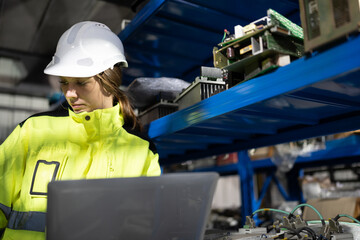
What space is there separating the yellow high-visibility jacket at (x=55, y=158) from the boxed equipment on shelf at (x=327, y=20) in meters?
0.74

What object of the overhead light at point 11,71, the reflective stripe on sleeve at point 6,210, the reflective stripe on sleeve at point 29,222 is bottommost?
the reflective stripe on sleeve at point 29,222

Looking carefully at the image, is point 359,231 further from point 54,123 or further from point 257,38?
point 54,123

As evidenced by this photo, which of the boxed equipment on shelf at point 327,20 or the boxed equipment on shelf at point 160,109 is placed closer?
the boxed equipment on shelf at point 327,20

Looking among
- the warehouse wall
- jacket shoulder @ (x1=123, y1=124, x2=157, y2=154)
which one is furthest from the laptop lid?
the warehouse wall

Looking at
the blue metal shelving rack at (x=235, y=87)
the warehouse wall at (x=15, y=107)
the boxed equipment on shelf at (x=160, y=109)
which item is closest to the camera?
the blue metal shelving rack at (x=235, y=87)

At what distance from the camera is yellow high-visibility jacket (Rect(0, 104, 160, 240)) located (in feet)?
3.39

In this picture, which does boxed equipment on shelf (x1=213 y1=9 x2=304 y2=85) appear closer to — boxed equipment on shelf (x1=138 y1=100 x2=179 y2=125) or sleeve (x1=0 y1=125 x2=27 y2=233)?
boxed equipment on shelf (x1=138 y1=100 x2=179 y2=125)

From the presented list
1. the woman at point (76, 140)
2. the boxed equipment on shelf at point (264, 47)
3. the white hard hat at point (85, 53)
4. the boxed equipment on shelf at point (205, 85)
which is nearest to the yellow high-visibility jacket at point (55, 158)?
the woman at point (76, 140)

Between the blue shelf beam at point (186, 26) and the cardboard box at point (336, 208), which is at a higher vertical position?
the blue shelf beam at point (186, 26)

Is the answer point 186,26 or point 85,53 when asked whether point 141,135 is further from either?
point 186,26

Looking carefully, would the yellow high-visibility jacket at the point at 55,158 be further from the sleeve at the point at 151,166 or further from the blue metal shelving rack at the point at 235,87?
the blue metal shelving rack at the point at 235,87

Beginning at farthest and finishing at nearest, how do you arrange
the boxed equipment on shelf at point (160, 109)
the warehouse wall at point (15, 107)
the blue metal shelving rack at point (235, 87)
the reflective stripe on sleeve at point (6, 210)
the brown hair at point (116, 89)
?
the warehouse wall at point (15, 107), the boxed equipment on shelf at point (160, 109), the brown hair at point (116, 89), the reflective stripe on sleeve at point (6, 210), the blue metal shelving rack at point (235, 87)

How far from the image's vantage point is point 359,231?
3.41ft

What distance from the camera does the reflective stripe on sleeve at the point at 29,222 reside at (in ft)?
3.32
